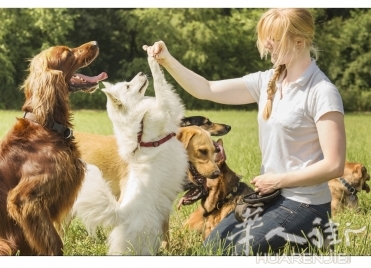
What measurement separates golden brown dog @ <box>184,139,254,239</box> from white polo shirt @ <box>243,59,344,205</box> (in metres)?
0.45

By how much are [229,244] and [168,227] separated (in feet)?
1.08

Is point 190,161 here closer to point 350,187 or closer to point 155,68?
point 155,68

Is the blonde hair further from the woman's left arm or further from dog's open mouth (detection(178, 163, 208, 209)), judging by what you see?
dog's open mouth (detection(178, 163, 208, 209))

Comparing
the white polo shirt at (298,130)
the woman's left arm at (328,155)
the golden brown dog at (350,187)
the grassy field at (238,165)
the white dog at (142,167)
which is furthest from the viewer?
the golden brown dog at (350,187)

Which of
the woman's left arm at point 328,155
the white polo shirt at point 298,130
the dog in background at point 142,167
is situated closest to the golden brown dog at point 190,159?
the dog in background at point 142,167

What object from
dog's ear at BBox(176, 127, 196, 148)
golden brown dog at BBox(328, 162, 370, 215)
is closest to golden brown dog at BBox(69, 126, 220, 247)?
dog's ear at BBox(176, 127, 196, 148)

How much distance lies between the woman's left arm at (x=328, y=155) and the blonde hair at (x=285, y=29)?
0.31 m

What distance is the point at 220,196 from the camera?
10.9ft

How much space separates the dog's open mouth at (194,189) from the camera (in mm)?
3158

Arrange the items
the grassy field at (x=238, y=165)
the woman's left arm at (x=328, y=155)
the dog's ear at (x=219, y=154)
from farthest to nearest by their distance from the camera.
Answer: the dog's ear at (x=219, y=154), the grassy field at (x=238, y=165), the woman's left arm at (x=328, y=155)

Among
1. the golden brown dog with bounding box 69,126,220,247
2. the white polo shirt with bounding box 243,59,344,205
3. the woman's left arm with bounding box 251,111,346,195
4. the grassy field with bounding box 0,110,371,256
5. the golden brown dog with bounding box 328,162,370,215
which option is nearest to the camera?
the woman's left arm with bounding box 251,111,346,195

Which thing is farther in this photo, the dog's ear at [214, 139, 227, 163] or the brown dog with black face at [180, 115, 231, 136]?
the brown dog with black face at [180, 115, 231, 136]

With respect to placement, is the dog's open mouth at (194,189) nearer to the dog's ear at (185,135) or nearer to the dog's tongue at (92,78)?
the dog's ear at (185,135)

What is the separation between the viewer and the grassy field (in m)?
2.98
